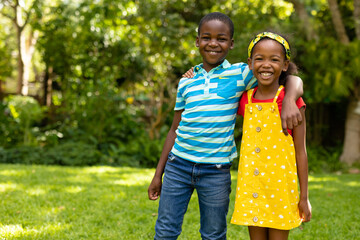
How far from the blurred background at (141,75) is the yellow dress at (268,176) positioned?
5.71 metres

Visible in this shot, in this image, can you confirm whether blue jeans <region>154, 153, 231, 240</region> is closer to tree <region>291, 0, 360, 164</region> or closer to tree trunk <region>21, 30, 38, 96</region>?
tree <region>291, 0, 360, 164</region>

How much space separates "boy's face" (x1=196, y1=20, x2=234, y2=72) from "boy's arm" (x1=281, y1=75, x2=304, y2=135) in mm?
447

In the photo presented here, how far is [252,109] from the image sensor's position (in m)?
2.04

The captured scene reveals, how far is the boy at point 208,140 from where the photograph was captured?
2.14 metres

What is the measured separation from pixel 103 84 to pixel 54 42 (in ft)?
10.5

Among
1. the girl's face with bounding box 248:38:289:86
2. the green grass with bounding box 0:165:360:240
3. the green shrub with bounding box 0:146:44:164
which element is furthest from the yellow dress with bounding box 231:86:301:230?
the green shrub with bounding box 0:146:44:164

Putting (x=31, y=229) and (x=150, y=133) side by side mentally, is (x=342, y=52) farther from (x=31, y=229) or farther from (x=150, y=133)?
(x=31, y=229)

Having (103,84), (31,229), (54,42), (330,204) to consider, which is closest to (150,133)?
(103,84)

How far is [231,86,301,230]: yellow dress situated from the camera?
6.39 ft

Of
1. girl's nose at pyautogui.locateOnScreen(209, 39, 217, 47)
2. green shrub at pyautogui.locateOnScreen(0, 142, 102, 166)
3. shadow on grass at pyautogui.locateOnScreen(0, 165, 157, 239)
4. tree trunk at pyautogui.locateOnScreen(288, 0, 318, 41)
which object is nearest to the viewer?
girl's nose at pyautogui.locateOnScreen(209, 39, 217, 47)

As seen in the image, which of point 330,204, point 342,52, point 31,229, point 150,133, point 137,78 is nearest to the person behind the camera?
point 31,229

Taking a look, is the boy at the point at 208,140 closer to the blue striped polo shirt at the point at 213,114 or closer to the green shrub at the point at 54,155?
the blue striped polo shirt at the point at 213,114

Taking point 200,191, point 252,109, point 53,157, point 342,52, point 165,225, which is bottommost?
point 53,157

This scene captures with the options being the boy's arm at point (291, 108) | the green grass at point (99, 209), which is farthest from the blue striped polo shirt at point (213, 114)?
the green grass at point (99, 209)
